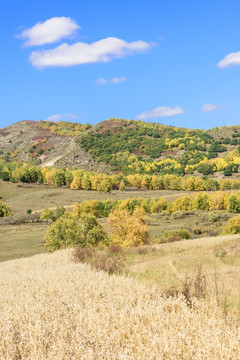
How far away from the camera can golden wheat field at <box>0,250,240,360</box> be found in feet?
22.3

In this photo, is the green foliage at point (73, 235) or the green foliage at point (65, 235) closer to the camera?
the green foliage at point (65, 235)

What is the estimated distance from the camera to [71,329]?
830cm

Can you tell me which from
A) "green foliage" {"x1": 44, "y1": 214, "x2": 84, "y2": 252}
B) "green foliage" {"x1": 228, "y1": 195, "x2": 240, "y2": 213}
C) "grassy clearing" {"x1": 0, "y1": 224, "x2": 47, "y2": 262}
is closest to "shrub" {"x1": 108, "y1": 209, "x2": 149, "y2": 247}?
"green foliage" {"x1": 44, "y1": 214, "x2": 84, "y2": 252}

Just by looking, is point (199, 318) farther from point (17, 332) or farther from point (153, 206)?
point (153, 206)

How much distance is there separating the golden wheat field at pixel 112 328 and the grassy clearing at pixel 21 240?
4717 centimetres

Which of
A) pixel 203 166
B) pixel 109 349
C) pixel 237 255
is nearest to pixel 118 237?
pixel 237 255

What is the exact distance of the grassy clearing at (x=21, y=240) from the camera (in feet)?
196

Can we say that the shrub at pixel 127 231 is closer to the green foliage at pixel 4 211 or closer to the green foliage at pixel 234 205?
the green foliage at pixel 234 205

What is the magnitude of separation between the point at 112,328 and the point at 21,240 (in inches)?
2721

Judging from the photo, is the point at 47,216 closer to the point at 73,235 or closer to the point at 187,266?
the point at 73,235

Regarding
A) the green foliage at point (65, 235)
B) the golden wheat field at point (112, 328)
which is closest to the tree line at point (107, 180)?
the green foliage at point (65, 235)

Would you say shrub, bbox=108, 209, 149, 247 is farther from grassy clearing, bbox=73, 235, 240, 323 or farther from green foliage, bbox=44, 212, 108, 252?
grassy clearing, bbox=73, 235, 240, 323

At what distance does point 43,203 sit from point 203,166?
94.6 metres

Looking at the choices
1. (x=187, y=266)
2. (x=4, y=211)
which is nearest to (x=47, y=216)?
(x=4, y=211)
